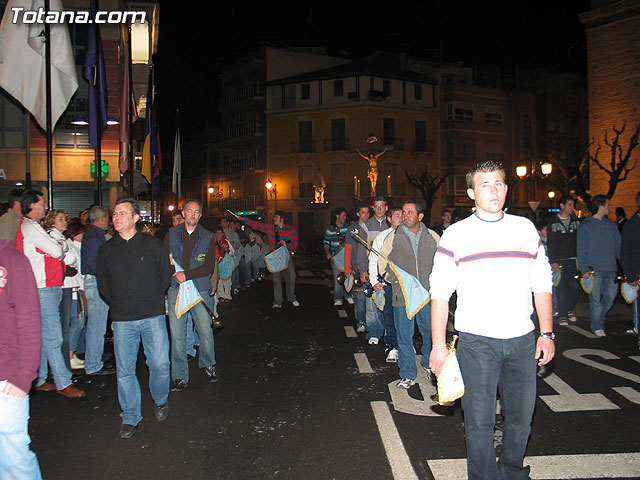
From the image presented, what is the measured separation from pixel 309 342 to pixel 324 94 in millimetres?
43206

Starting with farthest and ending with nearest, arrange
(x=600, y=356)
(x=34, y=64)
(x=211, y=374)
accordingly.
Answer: (x=34, y=64) < (x=600, y=356) < (x=211, y=374)

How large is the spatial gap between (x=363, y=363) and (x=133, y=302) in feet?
10.8

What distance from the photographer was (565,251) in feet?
32.0

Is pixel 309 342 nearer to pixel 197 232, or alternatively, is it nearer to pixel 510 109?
pixel 197 232

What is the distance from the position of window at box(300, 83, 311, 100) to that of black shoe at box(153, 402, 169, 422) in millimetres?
46736

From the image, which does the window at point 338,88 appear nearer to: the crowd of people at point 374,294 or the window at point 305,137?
the window at point 305,137

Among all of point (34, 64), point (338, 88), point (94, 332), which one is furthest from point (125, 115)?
point (338, 88)

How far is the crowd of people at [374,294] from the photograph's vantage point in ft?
11.3

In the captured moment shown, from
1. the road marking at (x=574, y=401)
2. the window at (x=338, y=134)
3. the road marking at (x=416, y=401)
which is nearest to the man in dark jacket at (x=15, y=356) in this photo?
the road marking at (x=416, y=401)

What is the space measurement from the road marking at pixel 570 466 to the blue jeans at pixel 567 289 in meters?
5.91

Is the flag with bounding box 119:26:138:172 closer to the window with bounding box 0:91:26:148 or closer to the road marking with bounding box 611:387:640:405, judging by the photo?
the window with bounding box 0:91:26:148

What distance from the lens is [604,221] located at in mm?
9055

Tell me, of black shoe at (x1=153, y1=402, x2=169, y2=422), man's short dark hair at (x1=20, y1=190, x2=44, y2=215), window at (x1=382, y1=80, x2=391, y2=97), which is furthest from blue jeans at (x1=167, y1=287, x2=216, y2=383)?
window at (x1=382, y1=80, x2=391, y2=97)

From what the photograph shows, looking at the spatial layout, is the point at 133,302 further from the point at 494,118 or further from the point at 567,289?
the point at 494,118
